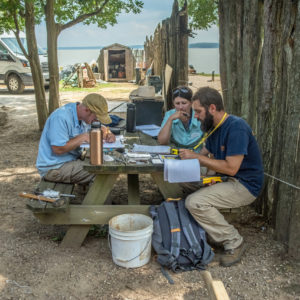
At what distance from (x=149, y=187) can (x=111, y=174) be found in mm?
2017

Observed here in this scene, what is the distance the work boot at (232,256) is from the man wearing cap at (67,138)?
1.68m

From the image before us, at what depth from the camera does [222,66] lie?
536 centimetres

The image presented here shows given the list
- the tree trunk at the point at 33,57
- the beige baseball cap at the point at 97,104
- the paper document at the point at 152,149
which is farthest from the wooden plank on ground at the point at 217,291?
the tree trunk at the point at 33,57

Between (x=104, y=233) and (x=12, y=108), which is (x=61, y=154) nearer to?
(x=104, y=233)

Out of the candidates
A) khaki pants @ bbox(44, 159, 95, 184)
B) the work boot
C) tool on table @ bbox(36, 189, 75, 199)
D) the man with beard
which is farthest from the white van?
the work boot

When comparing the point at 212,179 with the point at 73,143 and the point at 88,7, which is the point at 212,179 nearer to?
the point at 73,143

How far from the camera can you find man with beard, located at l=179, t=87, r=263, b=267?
358cm

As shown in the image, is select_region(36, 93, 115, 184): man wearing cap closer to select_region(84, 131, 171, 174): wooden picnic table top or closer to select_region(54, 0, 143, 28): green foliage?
select_region(84, 131, 171, 174): wooden picnic table top

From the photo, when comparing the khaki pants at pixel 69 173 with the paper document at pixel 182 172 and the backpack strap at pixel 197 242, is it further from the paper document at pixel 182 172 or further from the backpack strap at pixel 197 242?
the backpack strap at pixel 197 242

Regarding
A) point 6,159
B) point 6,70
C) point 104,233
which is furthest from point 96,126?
point 6,70

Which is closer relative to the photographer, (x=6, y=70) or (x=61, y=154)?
(x=61, y=154)

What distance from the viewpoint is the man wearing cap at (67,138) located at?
13.6 feet

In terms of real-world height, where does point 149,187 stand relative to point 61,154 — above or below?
below

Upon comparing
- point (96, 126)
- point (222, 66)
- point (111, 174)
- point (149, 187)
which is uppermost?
point (222, 66)
